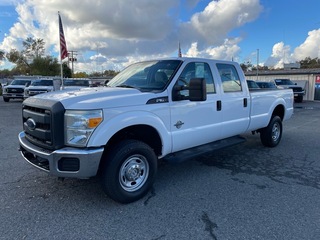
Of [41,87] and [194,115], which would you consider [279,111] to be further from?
[41,87]

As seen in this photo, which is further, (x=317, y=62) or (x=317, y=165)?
(x=317, y=62)

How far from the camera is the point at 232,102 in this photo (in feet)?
16.8

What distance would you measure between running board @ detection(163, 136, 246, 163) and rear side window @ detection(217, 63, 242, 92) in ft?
3.23

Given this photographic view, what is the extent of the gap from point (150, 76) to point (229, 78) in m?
1.73

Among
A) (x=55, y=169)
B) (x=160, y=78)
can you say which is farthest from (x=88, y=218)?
(x=160, y=78)

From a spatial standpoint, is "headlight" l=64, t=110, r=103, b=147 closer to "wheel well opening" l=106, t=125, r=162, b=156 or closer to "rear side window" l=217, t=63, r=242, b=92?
"wheel well opening" l=106, t=125, r=162, b=156

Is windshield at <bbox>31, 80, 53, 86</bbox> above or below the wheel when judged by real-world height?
above

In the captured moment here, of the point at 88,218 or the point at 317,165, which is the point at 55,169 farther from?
the point at 317,165

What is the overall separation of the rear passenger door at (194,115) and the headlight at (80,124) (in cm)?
127

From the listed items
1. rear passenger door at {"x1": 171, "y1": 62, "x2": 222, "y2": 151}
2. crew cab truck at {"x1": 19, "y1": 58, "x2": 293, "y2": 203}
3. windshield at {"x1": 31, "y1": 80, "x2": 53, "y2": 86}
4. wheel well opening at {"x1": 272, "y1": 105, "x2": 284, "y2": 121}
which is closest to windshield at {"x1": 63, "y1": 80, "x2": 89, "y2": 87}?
windshield at {"x1": 31, "y1": 80, "x2": 53, "y2": 86}

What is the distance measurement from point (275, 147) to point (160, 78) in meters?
4.07

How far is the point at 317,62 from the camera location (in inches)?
2603

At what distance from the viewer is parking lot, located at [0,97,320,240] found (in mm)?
3000

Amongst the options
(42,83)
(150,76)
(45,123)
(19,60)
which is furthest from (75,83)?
(19,60)
